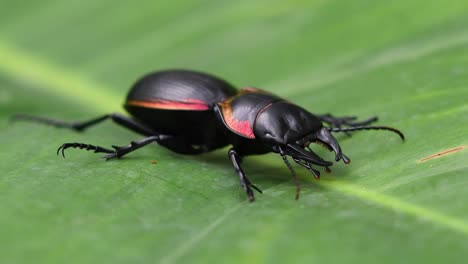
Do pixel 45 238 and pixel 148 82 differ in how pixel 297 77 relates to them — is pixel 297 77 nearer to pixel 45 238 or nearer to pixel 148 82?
pixel 148 82

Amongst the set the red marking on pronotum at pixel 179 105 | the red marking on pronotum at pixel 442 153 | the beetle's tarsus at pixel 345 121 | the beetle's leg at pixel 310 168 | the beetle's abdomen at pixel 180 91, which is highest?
the beetle's abdomen at pixel 180 91

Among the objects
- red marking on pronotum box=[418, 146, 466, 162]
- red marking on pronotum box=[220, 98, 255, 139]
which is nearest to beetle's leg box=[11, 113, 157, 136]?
red marking on pronotum box=[220, 98, 255, 139]

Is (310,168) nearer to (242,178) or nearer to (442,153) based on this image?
(242,178)

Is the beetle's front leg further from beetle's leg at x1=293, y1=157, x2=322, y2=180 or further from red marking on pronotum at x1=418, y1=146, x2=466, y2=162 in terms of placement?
red marking on pronotum at x1=418, y1=146, x2=466, y2=162

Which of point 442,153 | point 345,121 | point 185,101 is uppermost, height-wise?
point 185,101

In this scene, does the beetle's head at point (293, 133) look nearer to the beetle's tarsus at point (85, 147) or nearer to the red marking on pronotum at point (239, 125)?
the red marking on pronotum at point (239, 125)

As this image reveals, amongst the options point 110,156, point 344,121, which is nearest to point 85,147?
point 110,156

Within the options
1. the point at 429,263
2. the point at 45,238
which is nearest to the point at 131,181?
the point at 45,238

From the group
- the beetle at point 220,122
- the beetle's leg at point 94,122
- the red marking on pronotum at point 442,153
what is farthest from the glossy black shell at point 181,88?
the red marking on pronotum at point 442,153
